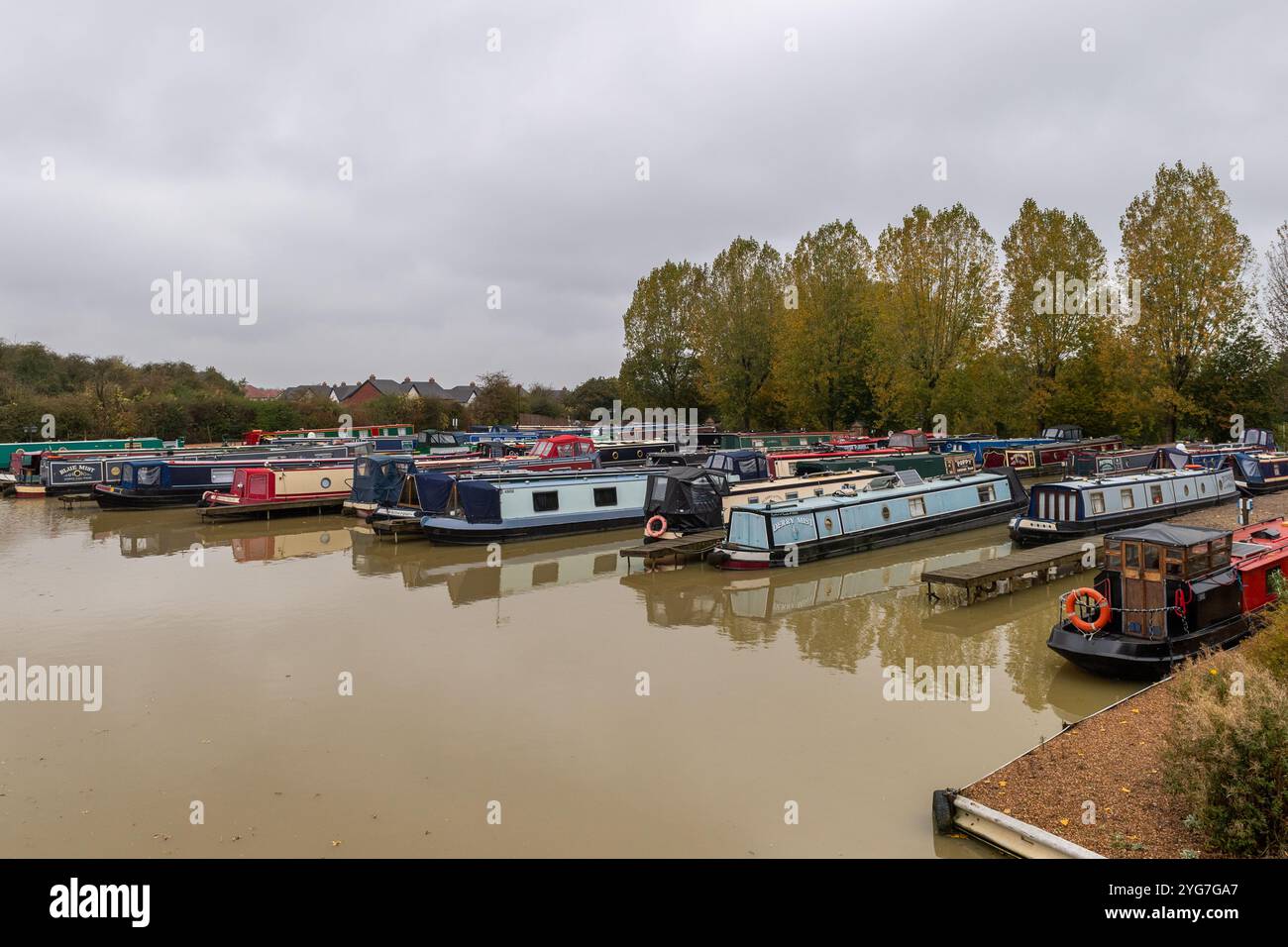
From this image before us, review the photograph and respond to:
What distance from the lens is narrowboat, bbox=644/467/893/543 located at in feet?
64.5

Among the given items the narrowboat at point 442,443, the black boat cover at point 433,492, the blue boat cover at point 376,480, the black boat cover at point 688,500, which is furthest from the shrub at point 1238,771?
the narrowboat at point 442,443

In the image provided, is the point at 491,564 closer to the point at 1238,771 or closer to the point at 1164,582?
the point at 1164,582

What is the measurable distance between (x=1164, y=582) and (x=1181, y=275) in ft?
92.2

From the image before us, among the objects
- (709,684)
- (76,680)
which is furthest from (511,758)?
(76,680)

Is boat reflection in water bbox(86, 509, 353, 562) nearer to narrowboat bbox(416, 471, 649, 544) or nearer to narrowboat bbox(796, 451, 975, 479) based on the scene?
narrowboat bbox(416, 471, 649, 544)

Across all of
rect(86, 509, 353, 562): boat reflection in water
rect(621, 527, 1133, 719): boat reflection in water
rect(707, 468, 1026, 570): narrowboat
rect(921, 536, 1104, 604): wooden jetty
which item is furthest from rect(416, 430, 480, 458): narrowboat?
rect(921, 536, 1104, 604): wooden jetty

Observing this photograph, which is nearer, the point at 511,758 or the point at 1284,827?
the point at 1284,827

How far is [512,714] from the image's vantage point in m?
9.78

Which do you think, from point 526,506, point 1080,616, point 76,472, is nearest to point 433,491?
point 526,506

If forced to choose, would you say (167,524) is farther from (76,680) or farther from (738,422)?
(738,422)

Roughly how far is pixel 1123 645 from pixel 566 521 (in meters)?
14.9

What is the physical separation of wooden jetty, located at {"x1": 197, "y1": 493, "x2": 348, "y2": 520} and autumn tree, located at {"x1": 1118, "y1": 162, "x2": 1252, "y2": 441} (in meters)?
32.6

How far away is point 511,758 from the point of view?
8555mm
